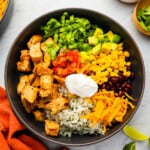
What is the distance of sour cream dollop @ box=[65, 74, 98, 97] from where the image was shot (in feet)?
5.57

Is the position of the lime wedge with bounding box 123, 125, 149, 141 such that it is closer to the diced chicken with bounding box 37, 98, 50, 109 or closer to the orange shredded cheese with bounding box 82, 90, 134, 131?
the orange shredded cheese with bounding box 82, 90, 134, 131

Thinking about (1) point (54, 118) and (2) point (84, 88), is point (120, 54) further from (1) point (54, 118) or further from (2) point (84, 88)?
(1) point (54, 118)

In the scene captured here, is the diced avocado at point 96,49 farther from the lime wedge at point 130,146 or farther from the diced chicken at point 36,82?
the lime wedge at point 130,146

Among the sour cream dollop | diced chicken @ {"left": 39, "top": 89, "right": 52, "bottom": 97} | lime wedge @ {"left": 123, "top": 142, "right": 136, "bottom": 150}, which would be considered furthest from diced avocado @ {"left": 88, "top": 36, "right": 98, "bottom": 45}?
lime wedge @ {"left": 123, "top": 142, "right": 136, "bottom": 150}

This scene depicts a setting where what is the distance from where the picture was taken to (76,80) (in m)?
1.70

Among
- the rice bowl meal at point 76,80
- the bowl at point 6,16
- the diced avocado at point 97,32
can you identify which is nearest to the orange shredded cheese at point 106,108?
the rice bowl meal at point 76,80

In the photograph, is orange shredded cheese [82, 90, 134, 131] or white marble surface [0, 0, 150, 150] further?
white marble surface [0, 0, 150, 150]

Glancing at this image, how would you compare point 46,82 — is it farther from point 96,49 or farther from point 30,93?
point 96,49

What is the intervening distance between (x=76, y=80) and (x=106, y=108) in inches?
5.5

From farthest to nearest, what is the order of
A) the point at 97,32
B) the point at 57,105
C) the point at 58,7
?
1. the point at 58,7
2. the point at 97,32
3. the point at 57,105

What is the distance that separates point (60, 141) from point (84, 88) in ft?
0.65

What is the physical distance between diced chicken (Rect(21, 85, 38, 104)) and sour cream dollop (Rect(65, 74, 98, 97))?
11 cm

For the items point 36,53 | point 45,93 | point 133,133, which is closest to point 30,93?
point 45,93

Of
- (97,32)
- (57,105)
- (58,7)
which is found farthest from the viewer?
(58,7)
